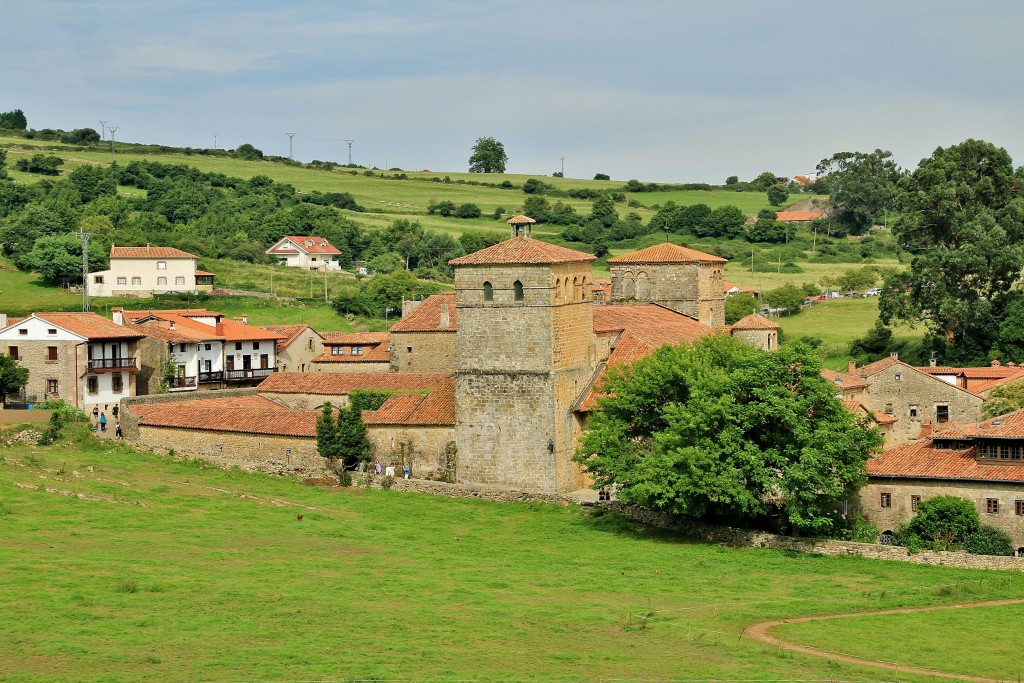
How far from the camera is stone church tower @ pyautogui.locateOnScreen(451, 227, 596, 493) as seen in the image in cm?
5534

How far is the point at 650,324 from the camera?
66188 mm

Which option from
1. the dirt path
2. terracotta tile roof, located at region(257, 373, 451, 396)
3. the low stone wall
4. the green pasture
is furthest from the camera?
terracotta tile roof, located at region(257, 373, 451, 396)

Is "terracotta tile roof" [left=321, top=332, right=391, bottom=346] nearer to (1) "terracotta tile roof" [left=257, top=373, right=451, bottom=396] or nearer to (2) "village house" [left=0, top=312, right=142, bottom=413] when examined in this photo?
(1) "terracotta tile roof" [left=257, top=373, right=451, bottom=396]

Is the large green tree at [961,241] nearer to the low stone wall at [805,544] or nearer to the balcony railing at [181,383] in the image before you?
the low stone wall at [805,544]

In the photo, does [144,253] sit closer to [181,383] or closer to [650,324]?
[181,383]

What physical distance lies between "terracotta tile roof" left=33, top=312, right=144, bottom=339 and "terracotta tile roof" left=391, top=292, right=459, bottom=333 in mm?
13265

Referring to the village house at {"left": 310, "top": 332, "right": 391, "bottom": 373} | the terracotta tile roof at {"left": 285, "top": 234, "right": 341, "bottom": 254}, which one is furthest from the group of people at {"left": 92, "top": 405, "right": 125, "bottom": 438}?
the terracotta tile roof at {"left": 285, "top": 234, "right": 341, "bottom": 254}

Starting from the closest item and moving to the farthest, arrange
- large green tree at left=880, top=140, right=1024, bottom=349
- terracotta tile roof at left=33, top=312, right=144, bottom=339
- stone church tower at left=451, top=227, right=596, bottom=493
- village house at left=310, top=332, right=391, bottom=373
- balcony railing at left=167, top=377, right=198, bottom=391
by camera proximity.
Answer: stone church tower at left=451, top=227, right=596, bottom=493, terracotta tile roof at left=33, top=312, right=144, bottom=339, balcony railing at left=167, top=377, right=198, bottom=391, village house at left=310, top=332, right=391, bottom=373, large green tree at left=880, top=140, right=1024, bottom=349

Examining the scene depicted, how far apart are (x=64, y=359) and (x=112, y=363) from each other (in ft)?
9.09

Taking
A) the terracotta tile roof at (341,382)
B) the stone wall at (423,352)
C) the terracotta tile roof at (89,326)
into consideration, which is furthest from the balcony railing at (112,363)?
the stone wall at (423,352)

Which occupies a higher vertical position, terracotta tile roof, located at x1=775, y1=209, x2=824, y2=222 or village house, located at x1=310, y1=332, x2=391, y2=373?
terracotta tile roof, located at x1=775, y1=209, x2=824, y2=222

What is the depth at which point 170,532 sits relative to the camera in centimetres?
4544

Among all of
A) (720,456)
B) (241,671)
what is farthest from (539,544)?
(241,671)

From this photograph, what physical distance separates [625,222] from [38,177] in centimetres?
6394
